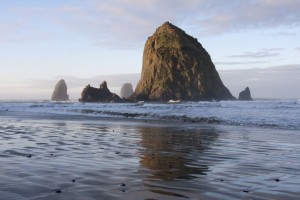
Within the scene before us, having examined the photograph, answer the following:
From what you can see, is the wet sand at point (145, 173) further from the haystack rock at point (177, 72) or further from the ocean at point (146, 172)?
the haystack rock at point (177, 72)

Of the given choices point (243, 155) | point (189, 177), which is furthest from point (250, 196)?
point (243, 155)

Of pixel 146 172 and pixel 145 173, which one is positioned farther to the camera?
pixel 146 172

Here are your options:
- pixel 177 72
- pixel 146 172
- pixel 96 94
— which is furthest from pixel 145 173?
pixel 177 72

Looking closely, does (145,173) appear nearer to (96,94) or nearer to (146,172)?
(146,172)

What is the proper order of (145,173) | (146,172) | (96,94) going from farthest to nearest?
(96,94) < (146,172) < (145,173)

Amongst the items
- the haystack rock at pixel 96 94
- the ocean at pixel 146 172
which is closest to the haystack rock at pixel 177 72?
the haystack rock at pixel 96 94

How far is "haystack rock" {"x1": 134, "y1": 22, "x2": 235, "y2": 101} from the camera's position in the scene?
116312mm

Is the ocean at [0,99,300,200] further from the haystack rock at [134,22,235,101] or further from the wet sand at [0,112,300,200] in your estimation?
the haystack rock at [134,22,235,101]

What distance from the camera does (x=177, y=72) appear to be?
12106 cm

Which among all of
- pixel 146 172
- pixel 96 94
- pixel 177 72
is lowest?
pixel 146 172

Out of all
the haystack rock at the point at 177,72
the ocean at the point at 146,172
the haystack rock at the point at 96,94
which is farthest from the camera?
the haystack rock at the point at 96,94

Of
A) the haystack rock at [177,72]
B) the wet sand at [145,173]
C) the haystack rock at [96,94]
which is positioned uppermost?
the haystack rock at [177,72]

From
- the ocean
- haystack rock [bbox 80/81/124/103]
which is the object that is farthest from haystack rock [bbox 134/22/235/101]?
the ocean

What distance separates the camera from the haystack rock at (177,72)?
116312 millimetres
